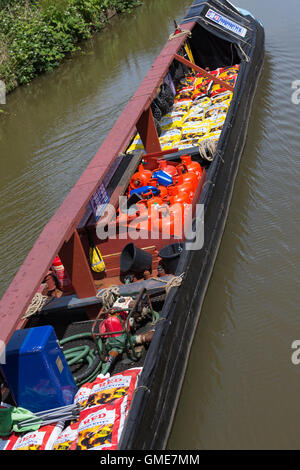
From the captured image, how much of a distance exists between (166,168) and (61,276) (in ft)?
8.79

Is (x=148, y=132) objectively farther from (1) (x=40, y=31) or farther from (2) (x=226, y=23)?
(1) (x=40, y=31)

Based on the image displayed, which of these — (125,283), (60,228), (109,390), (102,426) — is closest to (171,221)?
(125,283)

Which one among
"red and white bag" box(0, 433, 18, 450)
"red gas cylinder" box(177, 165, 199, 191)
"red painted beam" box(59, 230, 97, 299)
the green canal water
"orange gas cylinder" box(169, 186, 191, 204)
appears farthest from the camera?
"red gas cylinder" box(177, 165, 199, 191)

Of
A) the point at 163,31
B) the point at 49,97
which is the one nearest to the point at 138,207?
the point at 49,97

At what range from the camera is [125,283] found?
6.53m

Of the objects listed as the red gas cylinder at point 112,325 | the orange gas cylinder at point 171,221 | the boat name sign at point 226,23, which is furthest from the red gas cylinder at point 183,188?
the boat name sign at point 226,23

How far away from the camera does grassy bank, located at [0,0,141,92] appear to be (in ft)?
57.9

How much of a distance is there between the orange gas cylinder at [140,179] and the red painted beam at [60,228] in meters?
0.74

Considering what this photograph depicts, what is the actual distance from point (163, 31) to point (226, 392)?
1632 cm

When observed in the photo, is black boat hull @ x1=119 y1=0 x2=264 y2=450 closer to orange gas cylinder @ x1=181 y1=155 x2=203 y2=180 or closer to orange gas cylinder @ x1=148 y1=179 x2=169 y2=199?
orange gas cylinder @ x1=181 y1=155 x2=203 y2=180

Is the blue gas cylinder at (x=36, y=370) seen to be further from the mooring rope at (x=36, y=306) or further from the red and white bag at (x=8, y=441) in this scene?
the mooring rope at (x=36, y=306)

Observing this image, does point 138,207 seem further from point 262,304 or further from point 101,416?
point 101,416

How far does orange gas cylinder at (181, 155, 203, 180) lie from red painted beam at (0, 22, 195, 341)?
1025 mm

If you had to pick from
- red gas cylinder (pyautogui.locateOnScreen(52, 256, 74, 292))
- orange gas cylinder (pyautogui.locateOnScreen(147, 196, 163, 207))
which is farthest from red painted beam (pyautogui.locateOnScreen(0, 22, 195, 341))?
red gas cylinder (pyautogui.locateOnScreen(52, 256, 74, 292))
